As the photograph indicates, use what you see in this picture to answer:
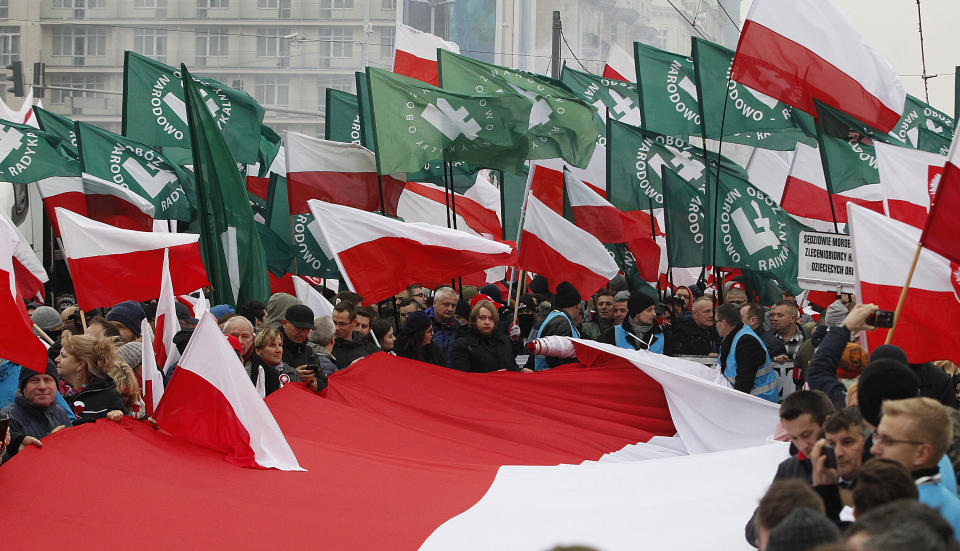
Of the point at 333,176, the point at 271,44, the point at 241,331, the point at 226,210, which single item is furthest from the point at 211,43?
the point at 241,331

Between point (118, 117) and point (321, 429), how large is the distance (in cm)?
5702

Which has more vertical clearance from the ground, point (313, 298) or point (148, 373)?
point (148, 373)

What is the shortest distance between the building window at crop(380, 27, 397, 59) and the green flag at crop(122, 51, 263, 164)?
4848 centimetres

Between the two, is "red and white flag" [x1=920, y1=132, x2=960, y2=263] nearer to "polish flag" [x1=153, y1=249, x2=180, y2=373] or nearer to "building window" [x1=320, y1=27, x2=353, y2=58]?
"polish flag" [x1=153, y1=249, x2=180, y2=373]

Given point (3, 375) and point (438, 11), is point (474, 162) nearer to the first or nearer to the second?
point (3, 375)

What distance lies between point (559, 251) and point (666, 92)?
2.99 meters

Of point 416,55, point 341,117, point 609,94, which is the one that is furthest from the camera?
point 609,94

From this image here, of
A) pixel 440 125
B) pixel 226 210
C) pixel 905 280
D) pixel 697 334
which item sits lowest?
pixel 697 334

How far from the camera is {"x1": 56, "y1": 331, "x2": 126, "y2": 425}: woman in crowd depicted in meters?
6.37

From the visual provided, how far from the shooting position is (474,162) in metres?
12.6

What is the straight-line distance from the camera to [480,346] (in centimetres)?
925

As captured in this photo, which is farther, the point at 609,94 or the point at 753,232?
the point at 609,94

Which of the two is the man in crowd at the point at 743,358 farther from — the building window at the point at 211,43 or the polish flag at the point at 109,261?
the building window at the point at 211,43

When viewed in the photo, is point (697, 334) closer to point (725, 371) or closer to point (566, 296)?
point (566, 296)
